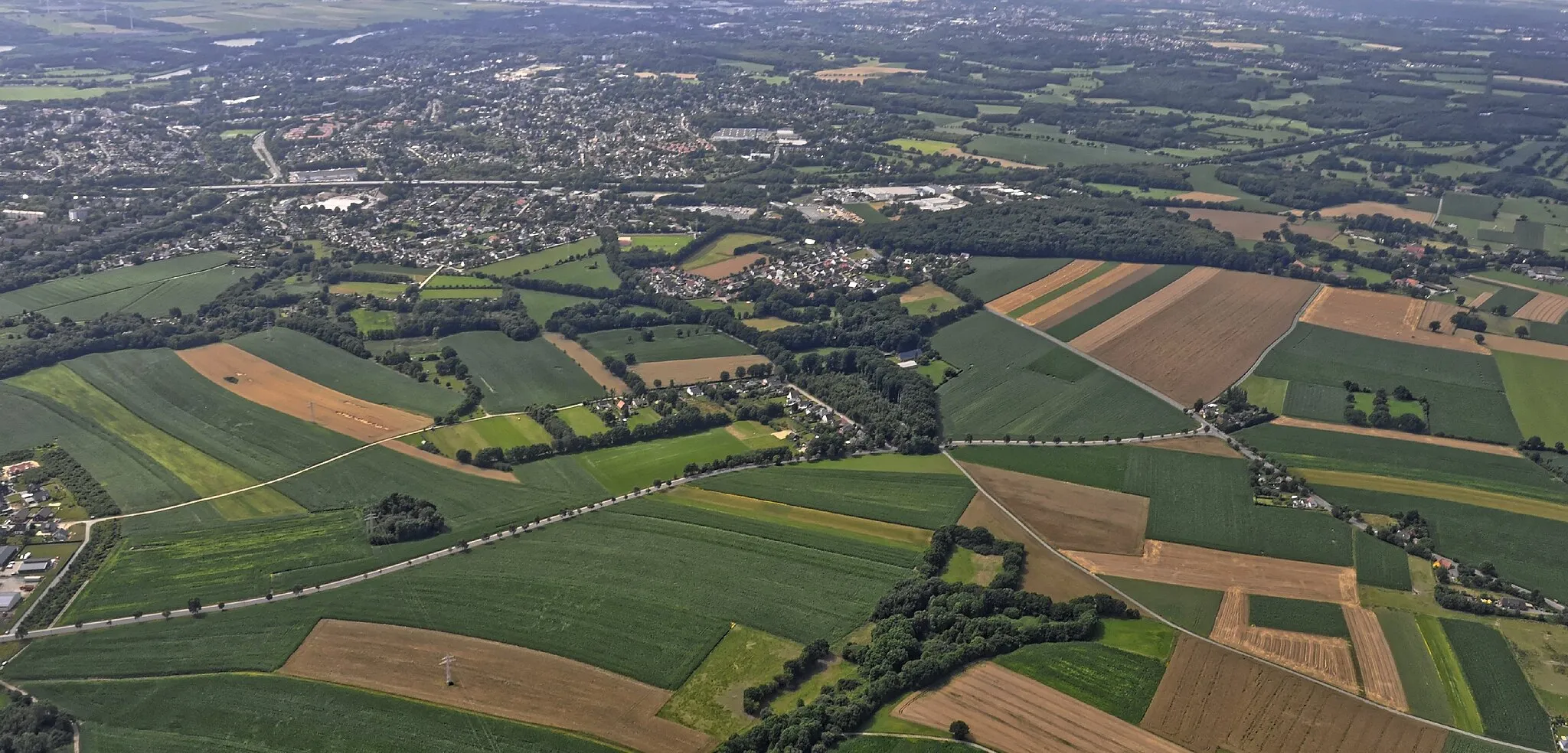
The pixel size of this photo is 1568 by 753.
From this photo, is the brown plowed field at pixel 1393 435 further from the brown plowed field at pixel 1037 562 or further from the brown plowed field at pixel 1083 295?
the brown plowed field at pixel 1037 562

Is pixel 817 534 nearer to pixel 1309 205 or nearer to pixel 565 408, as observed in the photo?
pixel 565 408

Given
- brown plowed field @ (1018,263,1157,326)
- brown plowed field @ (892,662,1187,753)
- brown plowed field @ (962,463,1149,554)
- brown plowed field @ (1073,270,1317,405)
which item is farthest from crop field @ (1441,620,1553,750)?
brown plowed field @ (1018,263,1157,326)

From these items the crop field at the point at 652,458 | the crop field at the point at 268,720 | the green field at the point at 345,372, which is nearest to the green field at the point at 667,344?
the crop field at the point at 652,458

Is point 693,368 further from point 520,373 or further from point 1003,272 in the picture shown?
point 1003,272

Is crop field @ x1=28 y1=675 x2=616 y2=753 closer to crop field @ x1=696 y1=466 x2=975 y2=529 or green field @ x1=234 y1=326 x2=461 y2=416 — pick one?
crop field @ x1=696 y1=466 x2=975 y2=529

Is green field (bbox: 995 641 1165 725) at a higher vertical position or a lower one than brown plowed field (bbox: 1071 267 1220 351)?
lower

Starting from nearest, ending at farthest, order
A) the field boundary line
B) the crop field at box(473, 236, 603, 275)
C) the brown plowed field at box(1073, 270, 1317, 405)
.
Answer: the field boundary line, the brown plowed field at box(1073, 270, 1317, 405), the crop field at box(473, 236, 603, 275)

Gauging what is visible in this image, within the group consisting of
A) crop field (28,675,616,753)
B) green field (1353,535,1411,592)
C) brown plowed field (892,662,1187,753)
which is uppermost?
green field (1353,535,1411,592)
